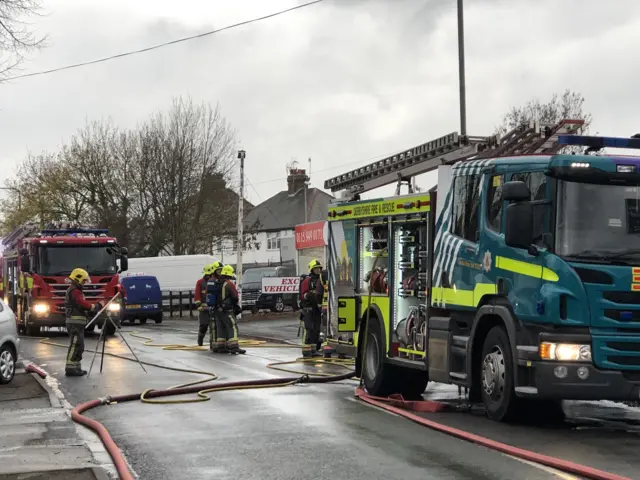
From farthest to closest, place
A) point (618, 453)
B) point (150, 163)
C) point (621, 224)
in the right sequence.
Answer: point (150, 163)
point (621, 224)
point (618, 453)

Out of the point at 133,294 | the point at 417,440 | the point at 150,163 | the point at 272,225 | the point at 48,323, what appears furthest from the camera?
the point at 272,225

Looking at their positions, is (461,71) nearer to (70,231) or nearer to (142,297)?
(70,231)

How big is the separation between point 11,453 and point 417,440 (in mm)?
3603

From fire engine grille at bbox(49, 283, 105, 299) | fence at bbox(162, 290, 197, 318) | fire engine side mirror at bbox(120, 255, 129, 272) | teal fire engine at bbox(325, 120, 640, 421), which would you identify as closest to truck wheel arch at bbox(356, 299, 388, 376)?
teal fire engine at bbox(325, 120, 640, 421)

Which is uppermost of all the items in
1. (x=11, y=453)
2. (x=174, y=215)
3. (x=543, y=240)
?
(x=174, y=215)

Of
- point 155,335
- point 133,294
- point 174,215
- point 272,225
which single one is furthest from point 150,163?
point 272,225

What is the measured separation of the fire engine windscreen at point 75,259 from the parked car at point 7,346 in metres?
12.9

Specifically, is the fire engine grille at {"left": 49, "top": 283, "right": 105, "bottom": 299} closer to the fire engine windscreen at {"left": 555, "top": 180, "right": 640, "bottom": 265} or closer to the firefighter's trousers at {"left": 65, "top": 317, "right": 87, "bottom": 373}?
the firefighter's trousers at {"left": 65, "top": 317, "right": 87, "bottom": 373}

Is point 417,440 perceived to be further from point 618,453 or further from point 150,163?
point 150,163

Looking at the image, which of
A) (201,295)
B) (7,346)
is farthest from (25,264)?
(7,346)

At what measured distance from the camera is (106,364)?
62.2ft

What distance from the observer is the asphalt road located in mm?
7945

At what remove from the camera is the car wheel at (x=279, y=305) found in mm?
42156

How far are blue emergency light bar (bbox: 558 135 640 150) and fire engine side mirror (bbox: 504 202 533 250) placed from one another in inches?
38.9
